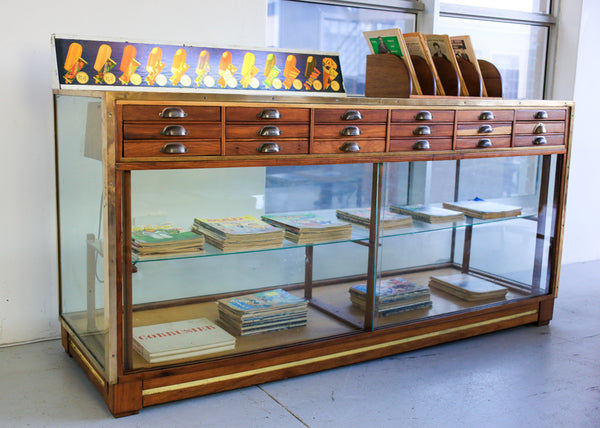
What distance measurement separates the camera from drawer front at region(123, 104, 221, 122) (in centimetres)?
213

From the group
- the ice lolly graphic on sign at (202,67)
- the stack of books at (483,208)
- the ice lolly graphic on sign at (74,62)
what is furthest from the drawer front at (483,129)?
the ice lolly graphic on sign at (74,62)

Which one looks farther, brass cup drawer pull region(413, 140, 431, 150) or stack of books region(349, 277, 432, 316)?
stack of books region(349, 277, 432, 316)

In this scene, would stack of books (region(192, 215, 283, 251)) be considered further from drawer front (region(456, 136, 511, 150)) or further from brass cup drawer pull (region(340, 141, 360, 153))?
drawer front (region(456, 136, 511, 150))

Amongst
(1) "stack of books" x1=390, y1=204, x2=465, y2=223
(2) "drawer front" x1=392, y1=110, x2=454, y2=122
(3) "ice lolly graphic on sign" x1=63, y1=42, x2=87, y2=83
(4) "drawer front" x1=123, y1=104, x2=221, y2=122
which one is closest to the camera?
(4) "drawer front" x1=123, y1=104, x2=221, y2=122

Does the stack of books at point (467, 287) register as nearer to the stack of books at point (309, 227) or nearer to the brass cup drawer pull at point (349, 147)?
the stack of books at point (309, 227)

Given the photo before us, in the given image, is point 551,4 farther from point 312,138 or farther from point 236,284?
point 236,284

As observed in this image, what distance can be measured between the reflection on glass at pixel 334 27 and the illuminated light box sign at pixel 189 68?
51 centimetres

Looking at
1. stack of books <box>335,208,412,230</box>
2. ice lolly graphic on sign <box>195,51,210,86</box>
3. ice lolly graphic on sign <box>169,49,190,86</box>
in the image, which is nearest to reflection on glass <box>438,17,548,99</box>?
stack of books <box>335,208,412,230</box>

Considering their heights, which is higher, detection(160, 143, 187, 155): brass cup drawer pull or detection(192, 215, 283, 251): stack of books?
detection(160, 143, 187, 155): brass cup drawer pull

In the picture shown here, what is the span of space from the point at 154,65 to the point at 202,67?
214 mm

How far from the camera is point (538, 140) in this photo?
125 inches

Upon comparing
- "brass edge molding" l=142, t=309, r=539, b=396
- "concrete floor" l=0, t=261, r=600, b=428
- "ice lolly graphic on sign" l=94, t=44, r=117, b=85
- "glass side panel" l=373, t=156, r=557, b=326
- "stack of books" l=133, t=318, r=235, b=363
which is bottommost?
"concrete floor" l=0, t=261, r=600, b=428

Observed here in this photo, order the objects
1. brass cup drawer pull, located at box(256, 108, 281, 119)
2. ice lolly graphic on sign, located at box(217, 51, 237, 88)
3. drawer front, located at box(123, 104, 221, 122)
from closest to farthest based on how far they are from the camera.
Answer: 1. drawer front, located at box(123, 104, 221, 122)
2. brass cup drawer pull, located at box(256, 108, 281, 119)
3. ice lolly graphic on sign, located at box(217, 51, 237, 88)

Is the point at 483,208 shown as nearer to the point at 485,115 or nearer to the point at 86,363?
the point at 485,115
